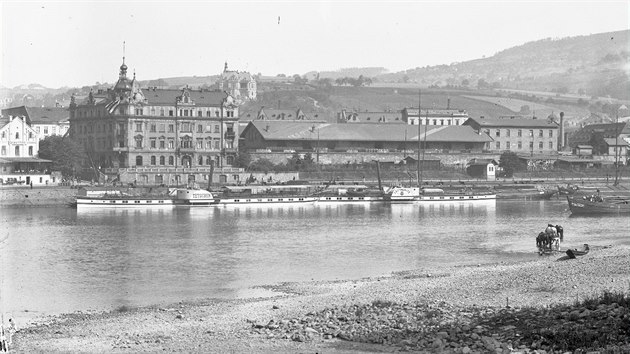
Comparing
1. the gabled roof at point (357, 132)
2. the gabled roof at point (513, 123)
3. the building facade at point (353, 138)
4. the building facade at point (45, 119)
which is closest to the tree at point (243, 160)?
the building facade at point (353, 138)

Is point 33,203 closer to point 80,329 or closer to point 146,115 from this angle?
point 146,115

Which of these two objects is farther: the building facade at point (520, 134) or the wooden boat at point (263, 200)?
the building facade at point (520, 134)


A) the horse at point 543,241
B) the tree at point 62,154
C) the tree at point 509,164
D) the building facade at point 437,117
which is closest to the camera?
the horse at point 543,241

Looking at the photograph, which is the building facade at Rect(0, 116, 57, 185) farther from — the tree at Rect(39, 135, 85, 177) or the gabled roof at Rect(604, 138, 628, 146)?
the gabled roof at Rect(604, 138, 628, 146)

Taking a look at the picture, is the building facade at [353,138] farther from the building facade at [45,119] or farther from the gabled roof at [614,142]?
the building facade at [45,119]

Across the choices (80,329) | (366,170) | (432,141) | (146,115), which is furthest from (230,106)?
(80,329)

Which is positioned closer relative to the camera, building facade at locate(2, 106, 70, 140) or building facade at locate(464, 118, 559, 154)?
building facade at locate(2, 106, 70, 140)

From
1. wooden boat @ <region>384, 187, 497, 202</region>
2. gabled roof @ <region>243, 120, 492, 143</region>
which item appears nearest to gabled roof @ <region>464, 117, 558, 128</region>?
gabled roof @ <region>243, 120, 492, 143</region>
